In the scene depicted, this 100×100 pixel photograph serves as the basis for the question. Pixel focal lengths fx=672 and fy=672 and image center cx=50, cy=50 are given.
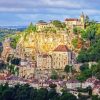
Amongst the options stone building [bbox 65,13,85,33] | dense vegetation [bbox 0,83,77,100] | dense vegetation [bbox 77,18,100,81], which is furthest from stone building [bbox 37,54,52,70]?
dense vegetation [bbox 0,83,77,100]

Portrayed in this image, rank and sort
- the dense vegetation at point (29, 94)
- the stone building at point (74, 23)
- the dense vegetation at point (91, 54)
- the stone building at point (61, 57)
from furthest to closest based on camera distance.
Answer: the stone building at point (74, 23), the stone building at point (61, 57), the dense vegetation at point (91, 54), the dense vegetation at point (29, 94)

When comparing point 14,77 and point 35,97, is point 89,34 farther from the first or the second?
point 35,97

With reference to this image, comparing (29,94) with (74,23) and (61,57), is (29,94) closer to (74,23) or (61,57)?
(61,57)

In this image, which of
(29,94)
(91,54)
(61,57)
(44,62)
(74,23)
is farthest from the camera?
(74,23)

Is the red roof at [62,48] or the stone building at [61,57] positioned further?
the red roof at [62,48]

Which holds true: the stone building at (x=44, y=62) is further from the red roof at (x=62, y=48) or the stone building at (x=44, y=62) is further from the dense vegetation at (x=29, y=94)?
the dense vegetation at (x=29, y=94)

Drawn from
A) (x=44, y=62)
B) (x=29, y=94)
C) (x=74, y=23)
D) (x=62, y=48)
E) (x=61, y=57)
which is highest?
(x=74, y=23)

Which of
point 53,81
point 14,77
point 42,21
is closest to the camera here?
point 53,81

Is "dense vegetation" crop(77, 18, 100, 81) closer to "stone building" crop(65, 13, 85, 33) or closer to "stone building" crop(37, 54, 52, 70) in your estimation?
"stone building" crop(65, 13, 85, 33)

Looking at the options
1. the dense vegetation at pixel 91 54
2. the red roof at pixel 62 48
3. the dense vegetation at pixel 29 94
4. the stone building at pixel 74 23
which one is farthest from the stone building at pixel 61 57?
the dense vegetation at pixel 29 94

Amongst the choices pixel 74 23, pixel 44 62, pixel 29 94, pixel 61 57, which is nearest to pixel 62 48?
pixel 61 57

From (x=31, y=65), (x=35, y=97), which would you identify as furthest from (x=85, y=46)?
(x=35, y=97)
